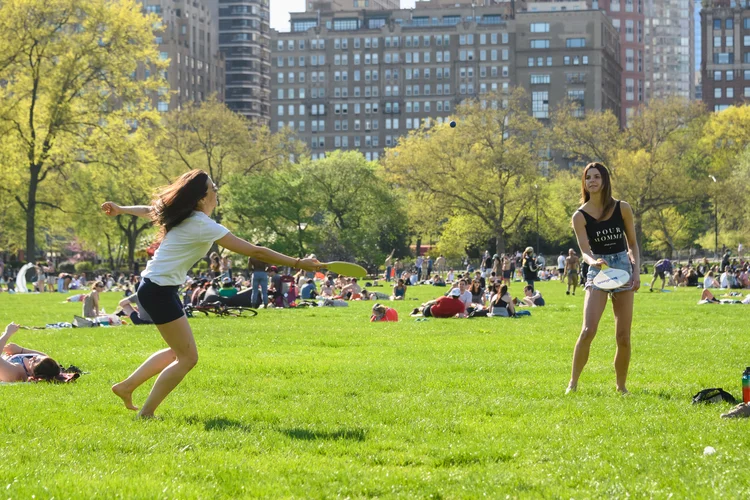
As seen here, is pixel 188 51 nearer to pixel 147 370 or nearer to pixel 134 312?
pixel 134 312

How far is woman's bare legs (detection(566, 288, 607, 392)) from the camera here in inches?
394

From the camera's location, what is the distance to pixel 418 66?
17975 cm

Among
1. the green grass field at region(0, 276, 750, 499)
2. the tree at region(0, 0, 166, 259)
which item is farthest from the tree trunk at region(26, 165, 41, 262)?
the green grass field at region(0, 276, 750, 499)

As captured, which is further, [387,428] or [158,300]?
[158,300]

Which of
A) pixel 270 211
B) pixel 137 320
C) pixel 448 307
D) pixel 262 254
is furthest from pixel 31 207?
pixel 262 254

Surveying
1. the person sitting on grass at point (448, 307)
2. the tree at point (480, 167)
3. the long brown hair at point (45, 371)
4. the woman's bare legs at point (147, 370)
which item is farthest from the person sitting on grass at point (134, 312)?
the tree at point (480, 167)

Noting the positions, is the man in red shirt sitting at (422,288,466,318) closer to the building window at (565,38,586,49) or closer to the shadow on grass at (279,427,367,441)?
the shadow on grass at (279,427,367,441)

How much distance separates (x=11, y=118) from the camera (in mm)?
50062

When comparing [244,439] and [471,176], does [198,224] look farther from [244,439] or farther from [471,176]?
[471,176]

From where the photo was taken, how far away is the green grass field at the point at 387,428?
6.31 m

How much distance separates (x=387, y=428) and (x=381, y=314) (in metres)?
15.3

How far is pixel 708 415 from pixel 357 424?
9.11ft

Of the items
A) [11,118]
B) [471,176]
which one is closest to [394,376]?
[11,118]

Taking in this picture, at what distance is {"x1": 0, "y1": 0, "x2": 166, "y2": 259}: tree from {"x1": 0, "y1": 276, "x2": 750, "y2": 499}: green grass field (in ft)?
124
